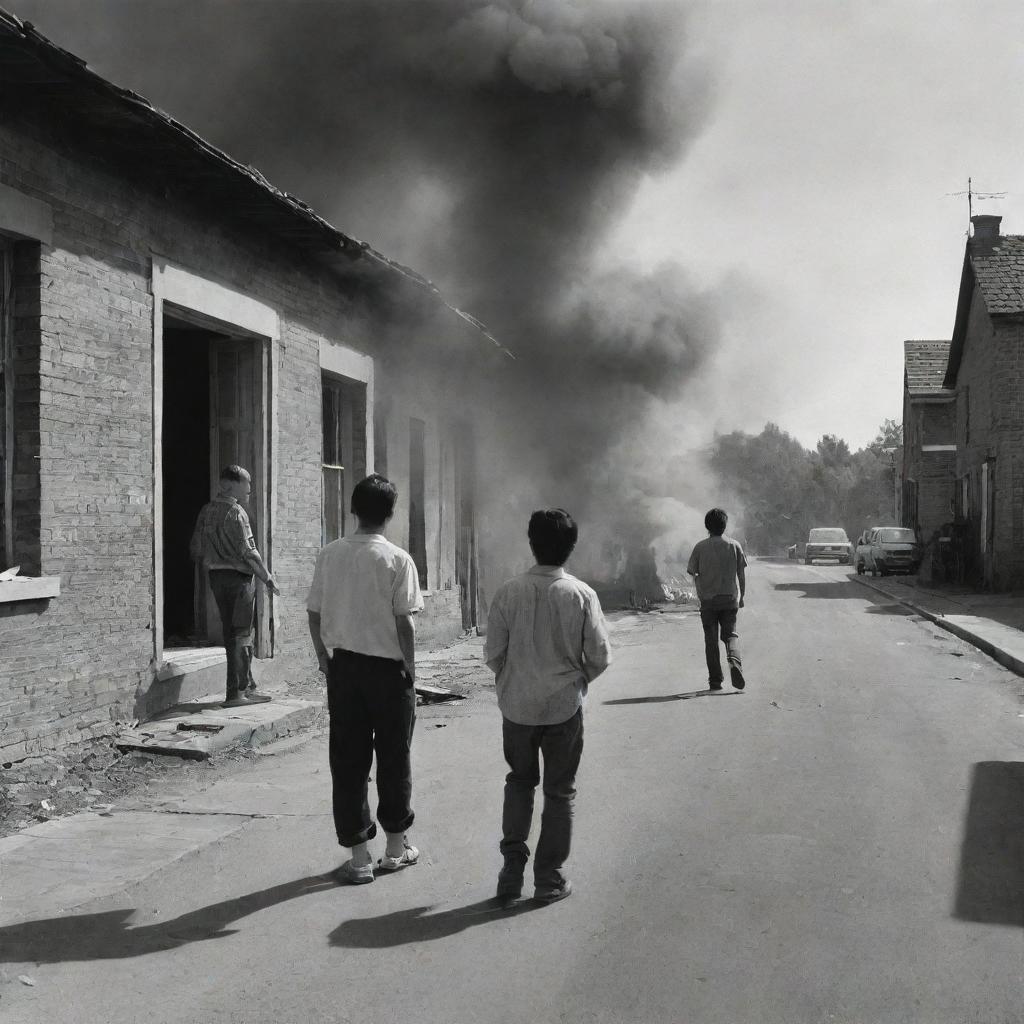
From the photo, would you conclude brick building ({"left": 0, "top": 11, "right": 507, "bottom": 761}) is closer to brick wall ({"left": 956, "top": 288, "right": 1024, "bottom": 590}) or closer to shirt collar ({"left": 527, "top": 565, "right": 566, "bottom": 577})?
shirt collar ({"left": 527, "top": 565, "right": 566, "bottom": 577})

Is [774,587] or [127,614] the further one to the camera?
[774,587]

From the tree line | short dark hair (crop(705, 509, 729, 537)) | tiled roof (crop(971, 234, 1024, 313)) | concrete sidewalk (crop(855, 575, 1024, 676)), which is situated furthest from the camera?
the tree line

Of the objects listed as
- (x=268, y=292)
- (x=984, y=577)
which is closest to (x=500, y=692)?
(x=268, y=292)

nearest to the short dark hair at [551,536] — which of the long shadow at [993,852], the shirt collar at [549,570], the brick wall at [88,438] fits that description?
the shirt collar at [549,570]

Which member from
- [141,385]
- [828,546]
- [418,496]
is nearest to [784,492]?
[828,546]

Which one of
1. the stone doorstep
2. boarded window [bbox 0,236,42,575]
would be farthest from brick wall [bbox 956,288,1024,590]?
boarded window [bbox 0,236,42,575]

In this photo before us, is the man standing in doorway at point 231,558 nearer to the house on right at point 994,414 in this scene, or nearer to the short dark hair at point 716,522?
the short dark hair at point 716,522

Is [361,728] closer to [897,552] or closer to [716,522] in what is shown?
[716,522]

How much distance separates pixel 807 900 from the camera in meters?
3.87

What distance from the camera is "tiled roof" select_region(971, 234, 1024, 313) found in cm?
2220

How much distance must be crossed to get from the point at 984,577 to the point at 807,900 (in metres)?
21.2

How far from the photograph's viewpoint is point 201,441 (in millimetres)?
9883

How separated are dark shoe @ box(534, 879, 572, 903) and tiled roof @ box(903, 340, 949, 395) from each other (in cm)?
→ 3329

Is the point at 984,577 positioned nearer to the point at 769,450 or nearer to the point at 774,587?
the point at 774,587
